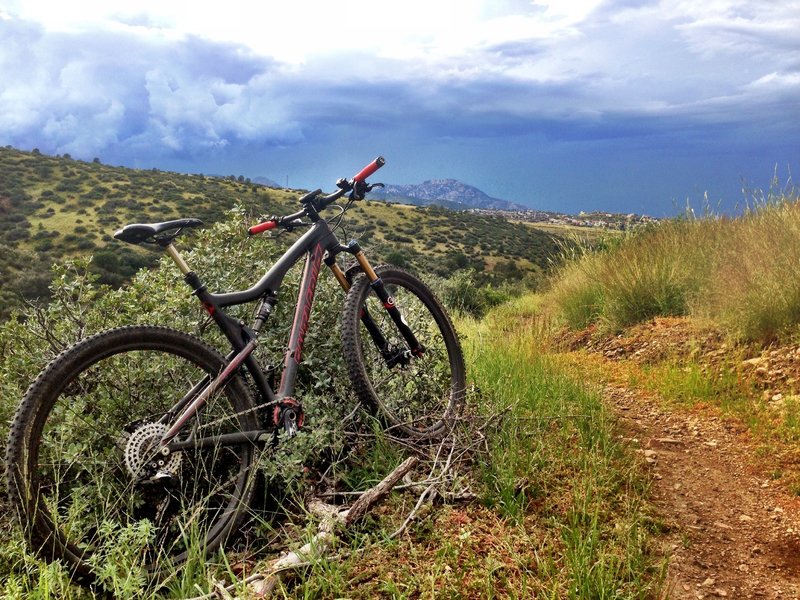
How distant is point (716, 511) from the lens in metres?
3.27

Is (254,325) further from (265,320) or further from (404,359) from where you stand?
(404,359)

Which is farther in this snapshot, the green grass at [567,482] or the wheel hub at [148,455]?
the wheel hub at [148,455]

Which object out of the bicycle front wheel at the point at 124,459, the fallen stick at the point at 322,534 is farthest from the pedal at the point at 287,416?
the fallen stick at the point at 322,534

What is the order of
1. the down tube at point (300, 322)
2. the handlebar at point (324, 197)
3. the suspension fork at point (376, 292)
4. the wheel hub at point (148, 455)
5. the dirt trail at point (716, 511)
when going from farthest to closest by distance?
the suspension fork at point (376, 292)
the handlebar at point (324, 197)
the down tube at point (300, 322)
the dirt trail at point (716, 511)
the wheel hub at point (148, 455)

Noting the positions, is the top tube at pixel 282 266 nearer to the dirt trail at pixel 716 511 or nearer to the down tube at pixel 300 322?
the down tube at pixel 300 322

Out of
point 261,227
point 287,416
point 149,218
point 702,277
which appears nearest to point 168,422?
point 287,416

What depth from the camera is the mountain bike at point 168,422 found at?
2.27 metres

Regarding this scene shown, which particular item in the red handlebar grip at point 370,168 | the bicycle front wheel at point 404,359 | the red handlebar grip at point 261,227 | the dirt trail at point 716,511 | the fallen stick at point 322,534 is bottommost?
the dirt trail at point 716,511

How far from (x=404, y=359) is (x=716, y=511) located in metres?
2.01

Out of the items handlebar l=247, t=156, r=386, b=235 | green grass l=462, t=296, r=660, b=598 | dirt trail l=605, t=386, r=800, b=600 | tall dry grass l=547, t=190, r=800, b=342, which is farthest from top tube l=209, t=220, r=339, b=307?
tall dry grass l=547, t=190, r=800, b=342

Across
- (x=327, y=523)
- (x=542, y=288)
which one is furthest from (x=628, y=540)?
(x=542, y=288)

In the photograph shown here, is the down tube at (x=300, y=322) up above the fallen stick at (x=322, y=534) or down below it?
above

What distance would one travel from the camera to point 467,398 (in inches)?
161

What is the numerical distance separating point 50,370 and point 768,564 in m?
3.34
